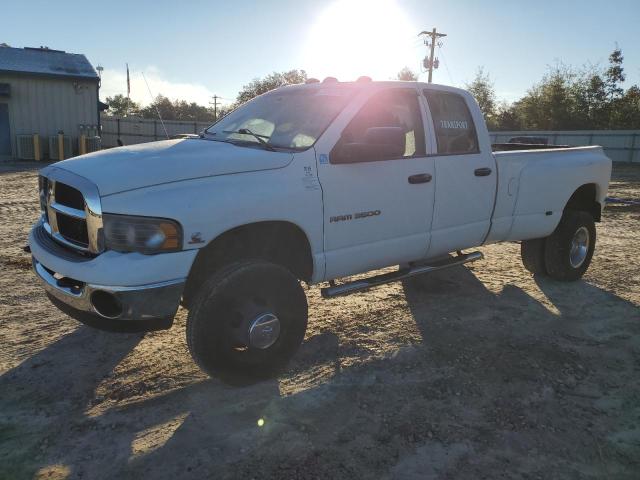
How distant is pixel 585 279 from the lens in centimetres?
598

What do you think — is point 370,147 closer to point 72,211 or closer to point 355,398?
point 355,398

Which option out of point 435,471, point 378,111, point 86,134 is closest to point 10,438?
point 435,471

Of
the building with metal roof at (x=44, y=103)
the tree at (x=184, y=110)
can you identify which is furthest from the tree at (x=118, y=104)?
the building with metal roof at (x=44, y=103)

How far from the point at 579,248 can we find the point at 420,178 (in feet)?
9.63

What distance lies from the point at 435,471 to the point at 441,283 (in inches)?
133

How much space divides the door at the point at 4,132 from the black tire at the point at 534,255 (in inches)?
892

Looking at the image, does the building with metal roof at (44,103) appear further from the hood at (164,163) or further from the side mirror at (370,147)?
the side mirror at (370,147)

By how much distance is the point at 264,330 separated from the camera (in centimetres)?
326

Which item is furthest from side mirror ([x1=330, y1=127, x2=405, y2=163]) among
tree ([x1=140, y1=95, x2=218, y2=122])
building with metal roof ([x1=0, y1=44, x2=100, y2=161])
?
tree ([x1=140, y1=95, x2=218, y2=122])

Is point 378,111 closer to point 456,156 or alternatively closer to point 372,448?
point 456,156

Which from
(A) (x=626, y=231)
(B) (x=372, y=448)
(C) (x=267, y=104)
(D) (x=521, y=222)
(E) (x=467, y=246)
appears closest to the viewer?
(B) (x=372, y=448)

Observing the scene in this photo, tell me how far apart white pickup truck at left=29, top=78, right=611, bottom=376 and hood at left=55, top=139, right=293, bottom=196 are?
1 cm

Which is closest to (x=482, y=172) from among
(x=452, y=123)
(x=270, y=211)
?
(x=452, y=123)

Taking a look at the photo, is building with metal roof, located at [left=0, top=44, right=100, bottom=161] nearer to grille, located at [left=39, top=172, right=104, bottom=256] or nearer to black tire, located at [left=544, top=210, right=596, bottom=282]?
grille, located at [left=39, top=172, right=104, bottom=256]
